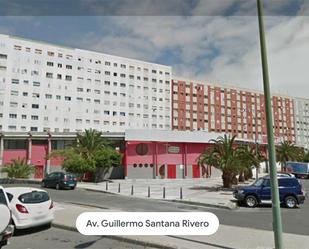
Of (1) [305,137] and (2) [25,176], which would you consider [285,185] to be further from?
(1) [305,137]

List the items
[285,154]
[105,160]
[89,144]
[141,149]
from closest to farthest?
1. [105,160]
2. [89,144]
3. [141,149]
4. [285,154]

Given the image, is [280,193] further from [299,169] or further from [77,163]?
[299,169]

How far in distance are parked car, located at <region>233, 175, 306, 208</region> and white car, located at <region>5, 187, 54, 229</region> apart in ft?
40.3

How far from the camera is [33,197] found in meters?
11.0

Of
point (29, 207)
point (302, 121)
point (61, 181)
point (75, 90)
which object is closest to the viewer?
point (29, 207)

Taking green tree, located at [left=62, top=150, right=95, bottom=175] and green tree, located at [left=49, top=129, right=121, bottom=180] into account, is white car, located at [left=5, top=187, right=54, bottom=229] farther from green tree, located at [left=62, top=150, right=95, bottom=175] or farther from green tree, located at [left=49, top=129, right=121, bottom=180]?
green tree, located at [left=49, top=129, right=121, bottom=180]

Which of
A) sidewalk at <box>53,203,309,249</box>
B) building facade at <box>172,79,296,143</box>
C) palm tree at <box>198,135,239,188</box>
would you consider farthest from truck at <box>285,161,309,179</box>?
sidewalk at <box>53,203,309,249</box>

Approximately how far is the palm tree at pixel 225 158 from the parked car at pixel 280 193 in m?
8.75

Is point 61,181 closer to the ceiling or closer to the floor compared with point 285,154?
closer to the floor

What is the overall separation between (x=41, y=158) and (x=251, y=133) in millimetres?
77055

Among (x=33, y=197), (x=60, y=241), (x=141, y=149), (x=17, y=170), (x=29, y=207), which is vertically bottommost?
(x=60, y=241)

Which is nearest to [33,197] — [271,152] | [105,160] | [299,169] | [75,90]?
[271,152]

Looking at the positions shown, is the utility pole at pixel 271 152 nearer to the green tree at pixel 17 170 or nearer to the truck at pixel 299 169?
the green tree at pixel 17 170

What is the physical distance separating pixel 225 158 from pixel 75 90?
205ft
